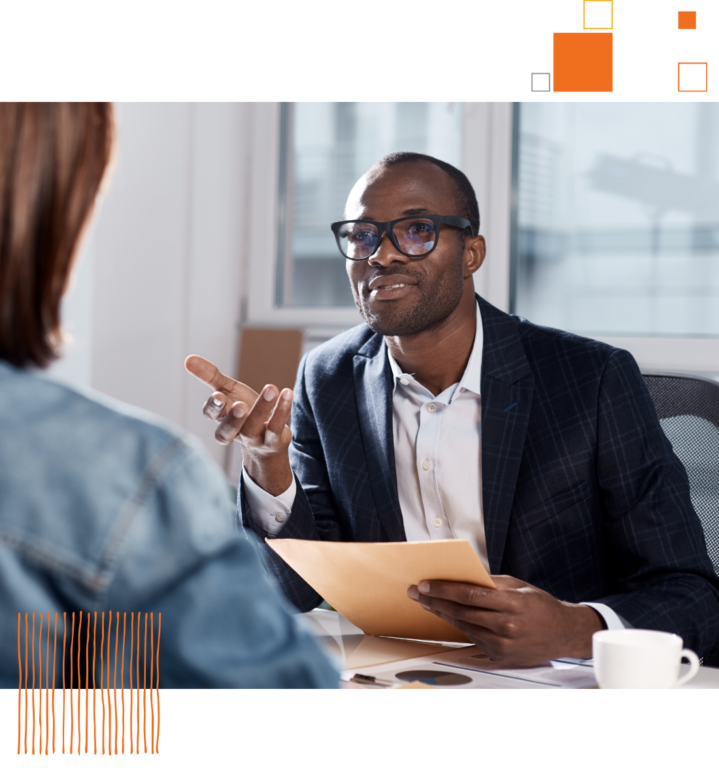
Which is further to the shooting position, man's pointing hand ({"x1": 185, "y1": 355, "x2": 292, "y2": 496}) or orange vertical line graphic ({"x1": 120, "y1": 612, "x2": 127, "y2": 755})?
man's pointing hand ({"x1": 185, "y1": 355, "x2": 292, "y2": 496})

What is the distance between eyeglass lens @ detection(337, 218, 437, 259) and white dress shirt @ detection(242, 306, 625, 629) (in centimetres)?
18

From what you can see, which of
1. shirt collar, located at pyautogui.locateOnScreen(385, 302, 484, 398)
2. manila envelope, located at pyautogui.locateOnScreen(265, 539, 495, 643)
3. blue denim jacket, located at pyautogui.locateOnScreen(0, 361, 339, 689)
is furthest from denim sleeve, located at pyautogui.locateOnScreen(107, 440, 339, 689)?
shirt collar, located at pyautogui.locateOnScreen(385, 302, 484, 398)

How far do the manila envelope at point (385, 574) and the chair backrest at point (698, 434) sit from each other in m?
0.53

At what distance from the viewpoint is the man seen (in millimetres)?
1192

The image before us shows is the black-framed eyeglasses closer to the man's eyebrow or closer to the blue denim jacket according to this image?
the man's eyebrow

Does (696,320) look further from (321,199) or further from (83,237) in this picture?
(83,237)

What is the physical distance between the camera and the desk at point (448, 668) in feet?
2.89
